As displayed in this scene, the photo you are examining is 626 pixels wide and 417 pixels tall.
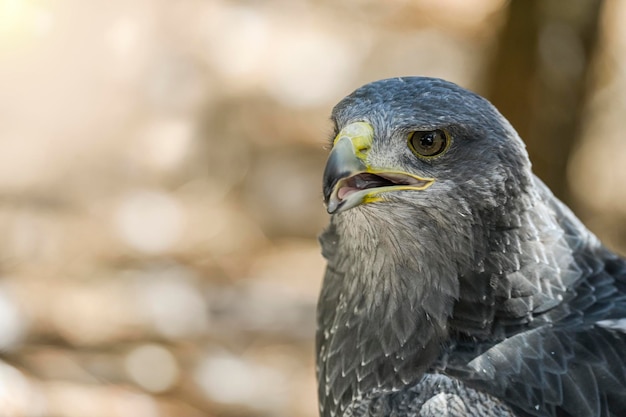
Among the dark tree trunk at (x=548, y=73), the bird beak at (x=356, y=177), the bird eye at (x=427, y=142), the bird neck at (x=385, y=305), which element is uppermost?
the dark tree trunk at (x=548, y=73)

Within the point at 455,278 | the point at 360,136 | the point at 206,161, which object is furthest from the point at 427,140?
the point at 206,161

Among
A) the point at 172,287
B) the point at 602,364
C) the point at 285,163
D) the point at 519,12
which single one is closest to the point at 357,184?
the point at 602,364

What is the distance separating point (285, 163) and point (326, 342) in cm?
683

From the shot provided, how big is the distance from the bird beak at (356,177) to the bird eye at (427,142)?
0.11m

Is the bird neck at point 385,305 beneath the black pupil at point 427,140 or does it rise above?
beneath

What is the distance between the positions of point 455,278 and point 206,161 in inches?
299

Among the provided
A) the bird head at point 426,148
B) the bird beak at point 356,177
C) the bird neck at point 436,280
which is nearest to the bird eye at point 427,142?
the bird head at point 426,148

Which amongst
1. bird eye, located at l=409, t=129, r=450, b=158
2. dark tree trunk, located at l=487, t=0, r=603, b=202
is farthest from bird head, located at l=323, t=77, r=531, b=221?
dark tree trunk, located at l=487, t=0, r=603, b=202

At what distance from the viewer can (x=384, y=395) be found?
13.1 feet

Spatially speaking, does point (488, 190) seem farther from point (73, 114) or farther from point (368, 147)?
point (73, 114)

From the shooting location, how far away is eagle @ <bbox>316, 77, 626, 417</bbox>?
3764mm

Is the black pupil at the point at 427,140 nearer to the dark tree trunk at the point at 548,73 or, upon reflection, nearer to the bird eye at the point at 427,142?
the bird eye at the point at 427,142

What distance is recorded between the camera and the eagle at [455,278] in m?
3.76

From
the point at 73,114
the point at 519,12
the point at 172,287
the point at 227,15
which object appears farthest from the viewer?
the point at 227,15
